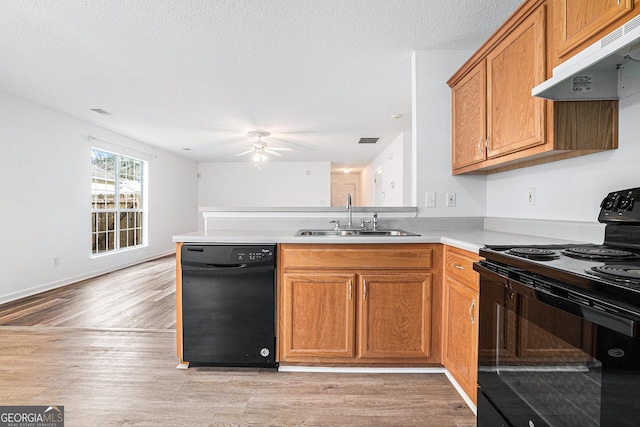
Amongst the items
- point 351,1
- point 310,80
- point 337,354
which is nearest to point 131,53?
point 310,80

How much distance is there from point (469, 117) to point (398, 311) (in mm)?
1397

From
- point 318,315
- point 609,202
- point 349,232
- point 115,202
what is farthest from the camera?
point 115,202

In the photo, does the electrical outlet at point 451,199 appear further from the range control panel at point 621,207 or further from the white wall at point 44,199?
the white wall at point 44,199

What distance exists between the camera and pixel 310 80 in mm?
3369

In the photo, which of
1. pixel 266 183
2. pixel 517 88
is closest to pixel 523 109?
pixel 517 88

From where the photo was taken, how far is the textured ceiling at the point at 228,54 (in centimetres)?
217

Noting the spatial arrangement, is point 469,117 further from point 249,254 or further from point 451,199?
point 249,254

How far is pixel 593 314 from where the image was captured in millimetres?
804

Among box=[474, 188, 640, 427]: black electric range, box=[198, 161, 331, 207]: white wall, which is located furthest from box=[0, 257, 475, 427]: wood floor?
box=[198, 161, 331, 207]: white wall

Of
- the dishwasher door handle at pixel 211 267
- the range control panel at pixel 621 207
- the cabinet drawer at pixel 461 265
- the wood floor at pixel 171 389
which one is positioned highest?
the range control panel at pixel 621 207

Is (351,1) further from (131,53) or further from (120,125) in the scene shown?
(120,125)

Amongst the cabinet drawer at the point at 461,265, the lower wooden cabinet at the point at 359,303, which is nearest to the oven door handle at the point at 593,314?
the cabinet drawer at the point at 461,265

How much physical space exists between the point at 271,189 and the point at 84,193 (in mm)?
4533

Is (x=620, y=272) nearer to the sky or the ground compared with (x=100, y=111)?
nearer to the ground
